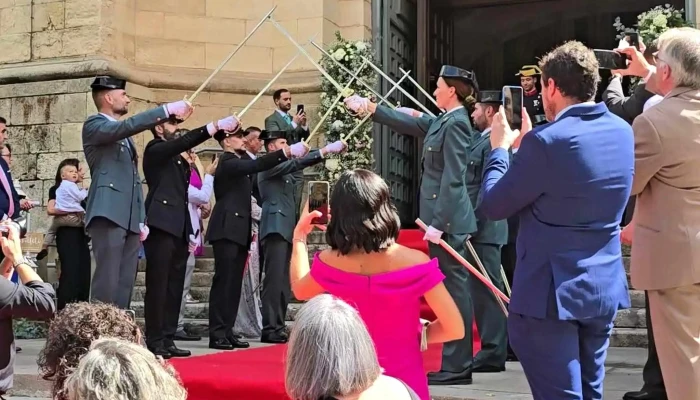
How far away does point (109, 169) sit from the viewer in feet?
20.5

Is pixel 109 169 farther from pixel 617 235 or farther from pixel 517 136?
pixel 617 235

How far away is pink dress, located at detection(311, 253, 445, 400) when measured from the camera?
3.17 meters

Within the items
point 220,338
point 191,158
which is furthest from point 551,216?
point 191,158

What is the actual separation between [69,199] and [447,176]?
14.2 feet

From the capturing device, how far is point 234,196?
769cm

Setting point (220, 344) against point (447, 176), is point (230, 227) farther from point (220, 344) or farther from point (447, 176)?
point (447, 176)

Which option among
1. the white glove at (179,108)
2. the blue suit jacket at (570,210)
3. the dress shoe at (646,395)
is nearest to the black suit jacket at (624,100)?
the dress shoe at (646,395)

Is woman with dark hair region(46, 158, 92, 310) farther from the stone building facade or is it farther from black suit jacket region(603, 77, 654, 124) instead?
black suit jacket region(603, 77, 654, 124)

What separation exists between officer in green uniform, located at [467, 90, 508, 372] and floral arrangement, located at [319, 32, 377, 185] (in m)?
4.19

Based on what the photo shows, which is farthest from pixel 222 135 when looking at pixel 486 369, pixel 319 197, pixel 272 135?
pixel 486 369

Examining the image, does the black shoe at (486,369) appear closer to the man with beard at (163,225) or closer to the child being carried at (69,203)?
the man with beard at (163,225)

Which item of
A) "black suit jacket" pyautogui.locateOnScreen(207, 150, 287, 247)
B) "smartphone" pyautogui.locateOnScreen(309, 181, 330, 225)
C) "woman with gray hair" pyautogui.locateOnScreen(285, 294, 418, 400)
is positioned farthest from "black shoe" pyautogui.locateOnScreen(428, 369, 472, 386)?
"woman with gray hair" pyautogui.locateOnScreen(285, 294, 418, 400)

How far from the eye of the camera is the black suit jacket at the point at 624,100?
15.4 ft

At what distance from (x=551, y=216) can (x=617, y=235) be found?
0.94 feet
